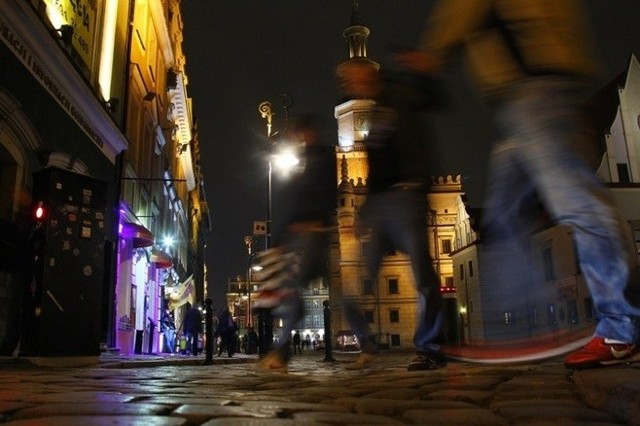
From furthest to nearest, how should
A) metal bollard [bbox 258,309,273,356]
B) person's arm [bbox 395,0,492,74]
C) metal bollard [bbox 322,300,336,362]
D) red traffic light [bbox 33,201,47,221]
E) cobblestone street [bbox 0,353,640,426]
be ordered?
metal bollard [bbox 258,309,273,356]
metal bollard [bbox 322,300,336,362]
red traffic light [bbox 33,201,47,221]
person's arm [bbox 395,0,492,74]
cobblestone street [bbox 0,353,640,426]

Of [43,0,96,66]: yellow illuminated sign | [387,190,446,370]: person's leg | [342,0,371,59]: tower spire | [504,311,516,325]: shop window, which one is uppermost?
[342,0,371,59]: tower spire

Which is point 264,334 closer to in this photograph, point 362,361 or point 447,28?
point 362,361

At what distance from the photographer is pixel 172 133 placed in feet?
121

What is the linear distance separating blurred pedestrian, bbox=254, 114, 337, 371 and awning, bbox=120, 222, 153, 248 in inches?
538

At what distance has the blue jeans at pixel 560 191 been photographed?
2697 millimetres

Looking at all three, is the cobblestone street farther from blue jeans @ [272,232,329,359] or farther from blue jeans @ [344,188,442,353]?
blue jeans @ [272,232,329,359]

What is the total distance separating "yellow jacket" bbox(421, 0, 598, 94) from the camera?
9.93 ft

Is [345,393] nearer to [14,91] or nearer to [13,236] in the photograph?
[13,236]

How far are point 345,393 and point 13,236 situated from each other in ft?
28.8

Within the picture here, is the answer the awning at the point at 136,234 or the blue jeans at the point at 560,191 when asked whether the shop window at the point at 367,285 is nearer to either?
the blue jeans at the point at 560,191

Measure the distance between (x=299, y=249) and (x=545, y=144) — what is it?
278 centimetres

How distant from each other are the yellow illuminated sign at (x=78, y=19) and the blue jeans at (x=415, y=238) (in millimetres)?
10199

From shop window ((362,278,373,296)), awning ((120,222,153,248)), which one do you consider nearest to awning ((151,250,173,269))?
awning ((120,222,153,248))

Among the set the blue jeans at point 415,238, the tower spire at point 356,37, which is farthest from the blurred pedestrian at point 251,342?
the tower spire at point 356,37
